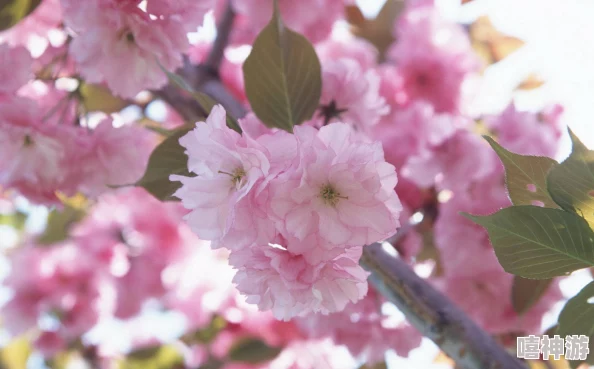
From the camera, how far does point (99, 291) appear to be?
1891 mm

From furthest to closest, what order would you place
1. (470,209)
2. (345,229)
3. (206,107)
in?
(470,209) → (206,107) → (345,229)

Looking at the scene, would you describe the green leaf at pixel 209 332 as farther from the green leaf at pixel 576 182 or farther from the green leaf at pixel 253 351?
the green leaf at pixel 576 182

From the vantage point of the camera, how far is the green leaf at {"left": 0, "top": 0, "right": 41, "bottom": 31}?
3.28 feet

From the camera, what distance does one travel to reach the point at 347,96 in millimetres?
917

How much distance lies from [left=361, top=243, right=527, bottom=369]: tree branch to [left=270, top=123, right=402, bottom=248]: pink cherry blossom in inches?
7.3

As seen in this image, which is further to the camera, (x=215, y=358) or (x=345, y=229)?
(x=215, y=358)

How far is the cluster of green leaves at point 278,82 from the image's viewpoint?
76 cm

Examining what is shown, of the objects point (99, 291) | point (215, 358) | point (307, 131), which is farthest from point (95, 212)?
point (307, 131)

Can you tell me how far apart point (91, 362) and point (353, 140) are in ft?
6.25

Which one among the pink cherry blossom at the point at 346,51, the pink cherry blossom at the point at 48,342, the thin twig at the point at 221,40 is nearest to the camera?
the thin twig at the point at 221,40

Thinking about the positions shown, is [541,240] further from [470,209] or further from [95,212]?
[95,212]

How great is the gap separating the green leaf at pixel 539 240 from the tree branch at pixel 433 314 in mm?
187

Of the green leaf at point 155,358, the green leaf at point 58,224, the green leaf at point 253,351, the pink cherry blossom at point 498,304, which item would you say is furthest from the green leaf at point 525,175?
the green leaf at point 155,358

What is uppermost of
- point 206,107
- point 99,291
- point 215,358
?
point 206,107
